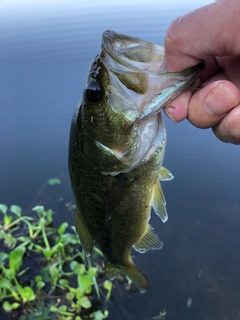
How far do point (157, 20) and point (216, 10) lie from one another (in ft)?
31.0

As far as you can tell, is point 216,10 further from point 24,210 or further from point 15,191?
point 15,191

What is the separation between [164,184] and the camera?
192 inches

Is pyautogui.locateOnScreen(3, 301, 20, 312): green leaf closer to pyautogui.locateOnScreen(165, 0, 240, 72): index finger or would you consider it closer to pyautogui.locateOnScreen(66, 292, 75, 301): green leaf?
pyautogui.locateOnScreen(66, 292, 75, 301): green leaf

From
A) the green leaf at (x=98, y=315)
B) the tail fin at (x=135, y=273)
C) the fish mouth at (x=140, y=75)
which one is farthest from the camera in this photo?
the green leaf at (x=98, y=315)

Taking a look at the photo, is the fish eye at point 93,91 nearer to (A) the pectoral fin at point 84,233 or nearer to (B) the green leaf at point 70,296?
(A) the pectoral fin at point 84,233

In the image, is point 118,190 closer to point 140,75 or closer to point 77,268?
point 140,75

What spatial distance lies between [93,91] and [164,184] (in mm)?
3352

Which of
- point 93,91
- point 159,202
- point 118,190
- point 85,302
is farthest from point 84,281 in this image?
point 93,91

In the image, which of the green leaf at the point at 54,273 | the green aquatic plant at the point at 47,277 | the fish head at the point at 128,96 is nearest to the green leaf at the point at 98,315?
the green aquatic plant at the point at 47,277

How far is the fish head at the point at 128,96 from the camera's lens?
1.51m

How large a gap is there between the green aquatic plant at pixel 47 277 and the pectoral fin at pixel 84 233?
1.24m

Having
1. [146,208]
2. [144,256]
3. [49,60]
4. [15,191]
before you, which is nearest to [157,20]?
[49,60]

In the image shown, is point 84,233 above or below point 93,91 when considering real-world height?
below

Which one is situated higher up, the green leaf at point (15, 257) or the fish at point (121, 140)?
the fish at point (121, 140)
